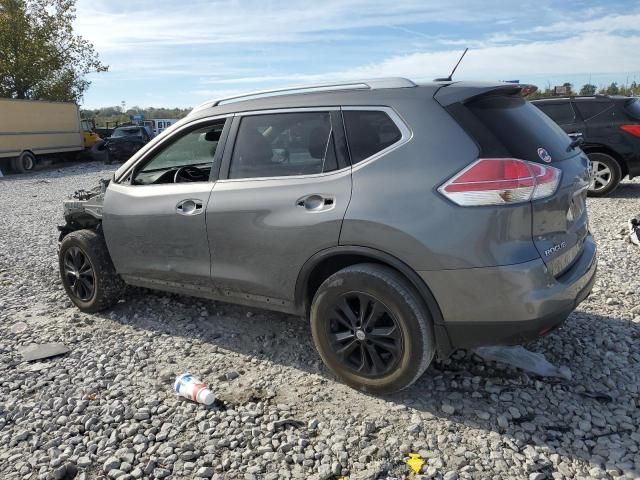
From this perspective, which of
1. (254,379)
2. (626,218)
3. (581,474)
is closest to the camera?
(581,474)

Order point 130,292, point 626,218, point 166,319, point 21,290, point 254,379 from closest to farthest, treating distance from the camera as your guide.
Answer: point 254,379, point 166,319, point 130,292, point 21,290, point 626,218

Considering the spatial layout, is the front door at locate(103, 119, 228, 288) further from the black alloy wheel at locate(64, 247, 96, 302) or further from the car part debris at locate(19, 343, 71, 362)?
the car part debris at locate(19, 343, 71, 362)

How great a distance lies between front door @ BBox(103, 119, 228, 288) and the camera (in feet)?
12.6

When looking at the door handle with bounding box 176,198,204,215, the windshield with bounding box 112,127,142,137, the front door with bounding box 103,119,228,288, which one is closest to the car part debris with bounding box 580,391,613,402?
the front door with bounding box 103,119,228,288

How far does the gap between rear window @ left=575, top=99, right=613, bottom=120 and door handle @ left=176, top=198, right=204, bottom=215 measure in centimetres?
806

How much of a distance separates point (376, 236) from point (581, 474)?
1.53 m

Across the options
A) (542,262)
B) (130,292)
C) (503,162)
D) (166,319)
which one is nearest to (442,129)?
(503,162)

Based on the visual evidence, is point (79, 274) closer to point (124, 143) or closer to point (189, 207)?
point (189, 207)

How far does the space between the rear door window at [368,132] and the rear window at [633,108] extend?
7788 millimetres

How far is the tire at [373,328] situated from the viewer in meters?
3.01

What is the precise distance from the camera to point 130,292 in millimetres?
5172

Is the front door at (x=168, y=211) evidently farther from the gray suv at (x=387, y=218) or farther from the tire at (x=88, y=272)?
the tire at (x=88, y=272)

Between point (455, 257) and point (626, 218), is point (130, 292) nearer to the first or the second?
point (455, 257)

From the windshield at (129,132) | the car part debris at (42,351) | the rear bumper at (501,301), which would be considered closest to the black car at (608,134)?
the rear bumper at (501,301)
